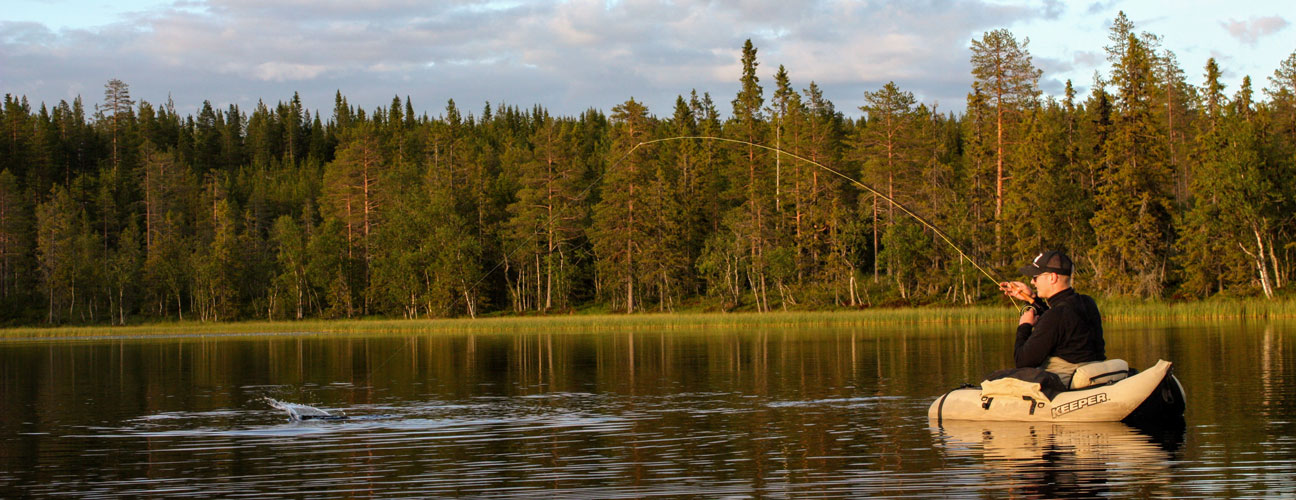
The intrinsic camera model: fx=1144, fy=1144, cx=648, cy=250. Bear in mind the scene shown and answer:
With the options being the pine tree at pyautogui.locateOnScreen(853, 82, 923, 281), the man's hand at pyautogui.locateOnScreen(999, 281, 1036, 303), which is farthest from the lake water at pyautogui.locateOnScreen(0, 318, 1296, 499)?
the pine tree at pyautogui.locateOnScreen(853, 82, 923, 281)

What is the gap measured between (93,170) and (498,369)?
11760cm

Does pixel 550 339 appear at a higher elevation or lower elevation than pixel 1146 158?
lower

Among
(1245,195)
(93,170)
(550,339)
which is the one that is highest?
(93,170)

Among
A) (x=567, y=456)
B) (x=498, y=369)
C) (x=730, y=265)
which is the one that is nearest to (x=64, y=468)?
(x=567, y=456)

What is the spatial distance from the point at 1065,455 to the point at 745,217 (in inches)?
2583

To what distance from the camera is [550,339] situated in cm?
4631

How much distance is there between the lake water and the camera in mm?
10398

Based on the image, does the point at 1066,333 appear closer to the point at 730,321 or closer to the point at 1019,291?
the point at 1019,291

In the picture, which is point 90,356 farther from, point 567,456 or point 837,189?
point 837,189

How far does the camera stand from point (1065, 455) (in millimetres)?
11328

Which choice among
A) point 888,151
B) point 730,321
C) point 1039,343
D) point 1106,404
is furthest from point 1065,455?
point 888,151

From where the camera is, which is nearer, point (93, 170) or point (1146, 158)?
point (1146, 158)

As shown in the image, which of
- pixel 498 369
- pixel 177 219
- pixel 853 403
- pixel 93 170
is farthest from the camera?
pixel 93 170

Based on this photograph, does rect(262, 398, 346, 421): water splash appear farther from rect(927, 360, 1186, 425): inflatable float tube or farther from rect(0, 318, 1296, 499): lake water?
rect(927, 360, 1186, 425): inflatable float tube
